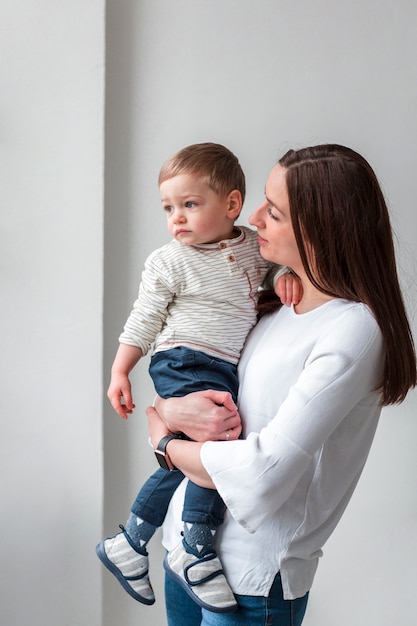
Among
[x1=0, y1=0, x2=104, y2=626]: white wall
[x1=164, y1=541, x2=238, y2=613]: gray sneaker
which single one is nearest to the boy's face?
[x1=164, y1=541, x2=238, y2=613]: gray sneaker

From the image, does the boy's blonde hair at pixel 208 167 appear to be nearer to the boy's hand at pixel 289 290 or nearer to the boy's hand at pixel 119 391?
the boy's hand at pixel 289 290

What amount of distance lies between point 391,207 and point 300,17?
0.66m

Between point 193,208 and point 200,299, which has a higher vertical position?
point 193,208

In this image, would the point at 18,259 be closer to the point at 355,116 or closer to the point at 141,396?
the point at 141,396

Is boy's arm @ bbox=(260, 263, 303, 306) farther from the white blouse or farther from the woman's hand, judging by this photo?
the woman's hand

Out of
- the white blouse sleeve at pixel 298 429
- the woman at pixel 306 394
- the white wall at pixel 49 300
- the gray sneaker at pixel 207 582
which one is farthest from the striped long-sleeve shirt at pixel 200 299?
the white wall at pixel 49 300

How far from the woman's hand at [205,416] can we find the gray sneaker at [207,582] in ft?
0.69

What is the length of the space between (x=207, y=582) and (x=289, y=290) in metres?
A: 0.55

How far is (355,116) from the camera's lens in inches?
92.1

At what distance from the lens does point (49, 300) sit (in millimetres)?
2285

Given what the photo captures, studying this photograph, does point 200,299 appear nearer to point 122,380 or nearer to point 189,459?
point 122,380

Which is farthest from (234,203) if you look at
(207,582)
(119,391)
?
(207,582)

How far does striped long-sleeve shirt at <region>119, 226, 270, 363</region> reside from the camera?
150cm

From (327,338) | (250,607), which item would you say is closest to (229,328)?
(327,338)
